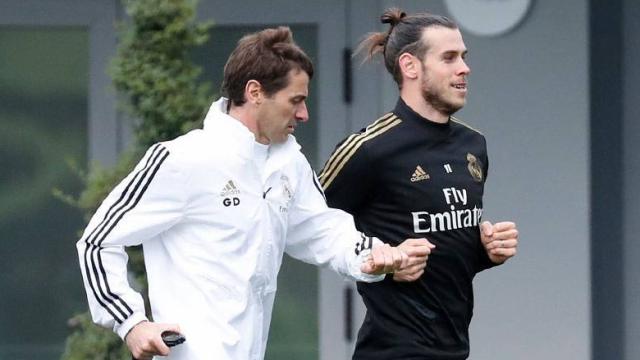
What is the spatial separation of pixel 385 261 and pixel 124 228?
2.26 ft

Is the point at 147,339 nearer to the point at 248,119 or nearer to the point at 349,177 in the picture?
the point at 248,119

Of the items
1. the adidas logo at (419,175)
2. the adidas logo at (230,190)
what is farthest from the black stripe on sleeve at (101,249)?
the adidas logo at (419,175)

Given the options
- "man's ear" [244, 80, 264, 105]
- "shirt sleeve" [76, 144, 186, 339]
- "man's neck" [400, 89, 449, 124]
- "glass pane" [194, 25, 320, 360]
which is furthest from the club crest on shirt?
"glass pane" [194, 25, 320, 360]

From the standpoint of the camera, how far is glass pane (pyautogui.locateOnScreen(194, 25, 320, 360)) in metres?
7.70

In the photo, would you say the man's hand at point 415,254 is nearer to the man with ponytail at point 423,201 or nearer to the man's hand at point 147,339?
the man with ponytail at point 423,201

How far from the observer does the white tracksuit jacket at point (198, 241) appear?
412 centimetres

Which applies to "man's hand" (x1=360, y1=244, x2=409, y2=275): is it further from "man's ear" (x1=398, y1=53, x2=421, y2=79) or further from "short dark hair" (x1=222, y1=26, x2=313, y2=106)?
"man's ear" (x1=398, y1=53, x2=421, y2=79)

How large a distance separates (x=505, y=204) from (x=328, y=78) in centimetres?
103

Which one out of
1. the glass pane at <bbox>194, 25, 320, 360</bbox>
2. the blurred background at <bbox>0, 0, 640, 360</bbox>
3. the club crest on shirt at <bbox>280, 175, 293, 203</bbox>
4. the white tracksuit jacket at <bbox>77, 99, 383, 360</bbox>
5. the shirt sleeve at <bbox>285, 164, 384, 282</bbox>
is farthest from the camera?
the glass pane at <bbox>194, 25, 320, 360</bbox>

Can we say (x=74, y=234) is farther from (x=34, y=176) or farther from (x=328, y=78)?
(x=328, y=78)

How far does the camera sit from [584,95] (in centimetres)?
747

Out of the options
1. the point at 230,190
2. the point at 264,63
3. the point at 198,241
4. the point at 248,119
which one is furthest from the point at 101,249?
the point at 264,63

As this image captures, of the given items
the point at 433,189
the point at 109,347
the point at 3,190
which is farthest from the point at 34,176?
the point at 433,189

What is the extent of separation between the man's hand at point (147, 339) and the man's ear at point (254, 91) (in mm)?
644
